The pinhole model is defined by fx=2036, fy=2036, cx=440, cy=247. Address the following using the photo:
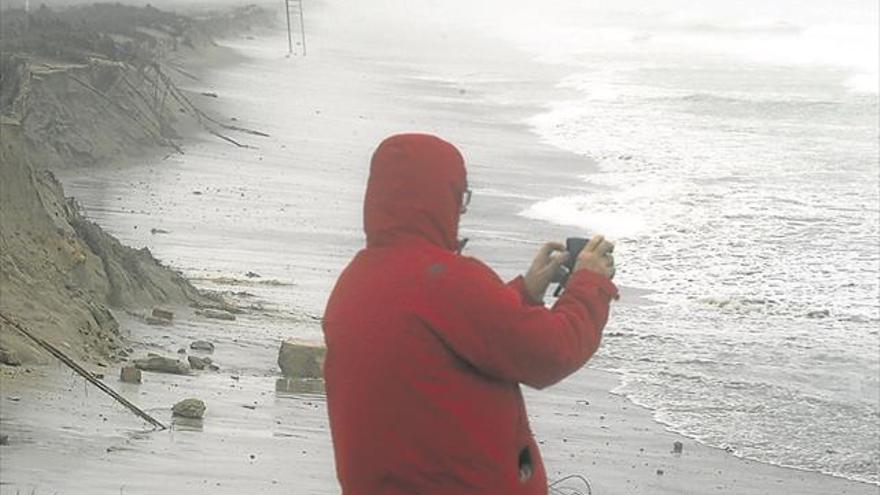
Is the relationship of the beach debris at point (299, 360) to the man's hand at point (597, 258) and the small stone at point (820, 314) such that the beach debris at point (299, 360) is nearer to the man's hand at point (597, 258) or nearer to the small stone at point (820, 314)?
the man's hand at point (597, 258)

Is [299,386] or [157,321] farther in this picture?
[157,321]

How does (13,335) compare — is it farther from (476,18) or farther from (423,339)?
(476,18)

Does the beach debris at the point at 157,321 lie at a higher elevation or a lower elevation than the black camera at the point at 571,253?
lower

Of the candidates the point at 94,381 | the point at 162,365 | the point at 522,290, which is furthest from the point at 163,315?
the point at 522,290

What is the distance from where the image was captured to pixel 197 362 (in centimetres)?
926

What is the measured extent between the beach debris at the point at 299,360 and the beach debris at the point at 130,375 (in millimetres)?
1012

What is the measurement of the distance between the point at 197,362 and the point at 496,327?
5666 mm

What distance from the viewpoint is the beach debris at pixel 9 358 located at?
26.1 ft

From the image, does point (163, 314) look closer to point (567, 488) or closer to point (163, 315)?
point (163, 315)

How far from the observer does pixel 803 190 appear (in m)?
23.7

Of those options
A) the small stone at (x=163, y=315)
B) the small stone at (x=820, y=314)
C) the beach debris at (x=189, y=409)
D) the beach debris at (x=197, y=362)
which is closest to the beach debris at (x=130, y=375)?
the beach debris at (x=189, y=409)

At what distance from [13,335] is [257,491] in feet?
6.53

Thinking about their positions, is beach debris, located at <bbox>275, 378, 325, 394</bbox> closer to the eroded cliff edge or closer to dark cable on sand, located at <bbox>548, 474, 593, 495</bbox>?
the eroded cliff edge

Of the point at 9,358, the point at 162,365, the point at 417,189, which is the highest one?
the point at 417,189
